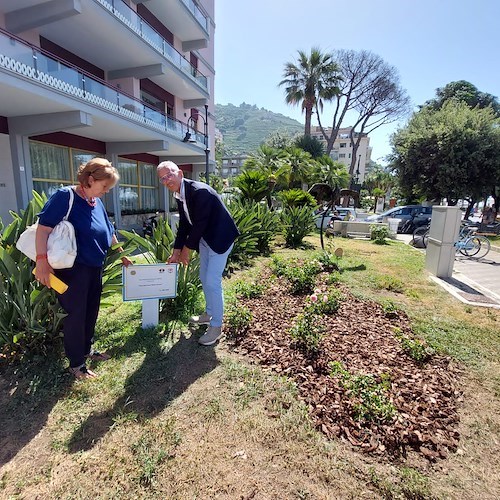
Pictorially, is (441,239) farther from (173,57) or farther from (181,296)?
(173,57)

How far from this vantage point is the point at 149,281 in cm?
302

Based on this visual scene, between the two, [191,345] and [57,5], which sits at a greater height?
[57,5]

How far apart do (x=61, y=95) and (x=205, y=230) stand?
26.2 feet

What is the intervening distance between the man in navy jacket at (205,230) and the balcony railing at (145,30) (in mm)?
10444

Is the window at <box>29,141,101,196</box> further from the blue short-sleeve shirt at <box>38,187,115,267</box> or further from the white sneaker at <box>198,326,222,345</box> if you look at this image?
the white sneaker at <box>198,326,222,345</box>

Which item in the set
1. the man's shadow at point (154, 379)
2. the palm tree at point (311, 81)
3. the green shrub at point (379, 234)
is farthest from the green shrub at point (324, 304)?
the palm tree at point (311, 81)

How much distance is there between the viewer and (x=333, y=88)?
29.2 m

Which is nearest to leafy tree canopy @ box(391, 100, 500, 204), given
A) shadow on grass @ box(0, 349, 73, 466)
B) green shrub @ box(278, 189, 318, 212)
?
green shrub @ box(278, 189, 318, 212)

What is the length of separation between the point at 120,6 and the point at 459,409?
1414 cm

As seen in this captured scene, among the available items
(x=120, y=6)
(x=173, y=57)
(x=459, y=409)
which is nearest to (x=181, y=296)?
(x=459, y=409)

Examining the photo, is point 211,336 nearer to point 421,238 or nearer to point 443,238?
point 443,238

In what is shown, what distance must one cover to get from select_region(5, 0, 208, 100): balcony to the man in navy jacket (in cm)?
938

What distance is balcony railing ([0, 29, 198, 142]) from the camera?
6969 millimetres

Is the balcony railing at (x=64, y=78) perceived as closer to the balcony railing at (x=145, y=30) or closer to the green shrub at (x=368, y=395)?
the balcony railing at (x=145, y=30)
